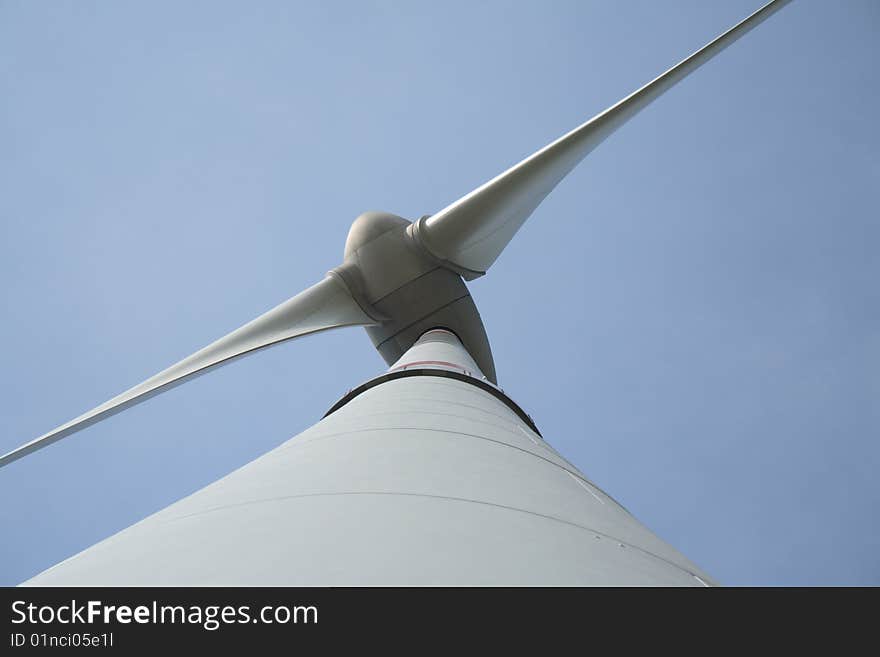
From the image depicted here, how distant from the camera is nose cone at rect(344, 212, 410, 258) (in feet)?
40.0

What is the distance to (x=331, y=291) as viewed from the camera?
11555mm

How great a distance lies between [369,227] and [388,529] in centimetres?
1104

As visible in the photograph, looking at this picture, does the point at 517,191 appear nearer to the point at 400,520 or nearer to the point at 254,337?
the point at 254,337

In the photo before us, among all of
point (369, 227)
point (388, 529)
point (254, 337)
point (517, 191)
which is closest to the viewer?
point (388, 529)

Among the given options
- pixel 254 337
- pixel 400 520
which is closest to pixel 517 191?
pixel 254 337

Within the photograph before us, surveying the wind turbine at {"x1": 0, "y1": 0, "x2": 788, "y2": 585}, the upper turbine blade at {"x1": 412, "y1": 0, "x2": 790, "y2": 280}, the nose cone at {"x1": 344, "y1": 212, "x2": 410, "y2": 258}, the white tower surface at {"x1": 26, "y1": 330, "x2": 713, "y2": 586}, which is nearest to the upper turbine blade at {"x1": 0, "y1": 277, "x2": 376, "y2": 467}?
the nose cone at {"x1": 344, "y1": 212, "x2": 410, "y2": 258}

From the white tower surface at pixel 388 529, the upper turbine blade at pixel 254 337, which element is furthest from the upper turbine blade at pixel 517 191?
the white tower surface at pixel 388 529

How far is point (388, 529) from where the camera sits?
1580 mm

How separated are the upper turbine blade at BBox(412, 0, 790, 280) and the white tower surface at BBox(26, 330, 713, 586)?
676cm

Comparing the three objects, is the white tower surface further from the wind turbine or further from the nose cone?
the nose cone

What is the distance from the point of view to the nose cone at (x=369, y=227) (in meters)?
12.2

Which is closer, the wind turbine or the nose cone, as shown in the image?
the wind turbine
